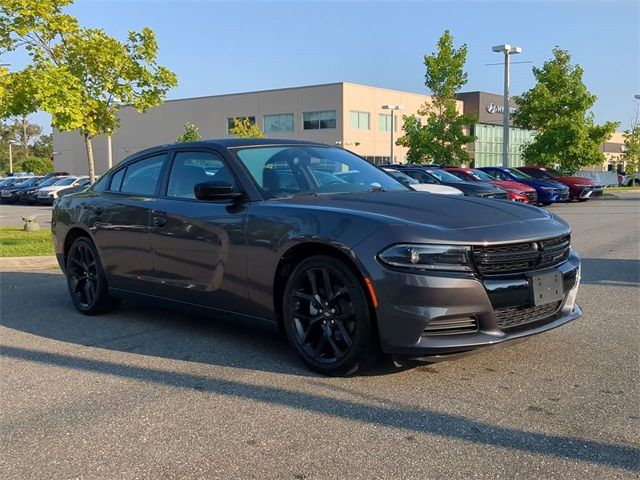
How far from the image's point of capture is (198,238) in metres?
4.80

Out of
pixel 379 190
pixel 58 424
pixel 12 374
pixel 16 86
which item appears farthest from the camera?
pixel 16 86

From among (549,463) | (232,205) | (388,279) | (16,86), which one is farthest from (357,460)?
(16,86)

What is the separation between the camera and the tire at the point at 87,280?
5941 mm

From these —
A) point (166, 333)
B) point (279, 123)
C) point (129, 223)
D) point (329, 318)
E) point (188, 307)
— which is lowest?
point (166, 333)

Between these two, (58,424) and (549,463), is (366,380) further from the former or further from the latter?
(58,424)

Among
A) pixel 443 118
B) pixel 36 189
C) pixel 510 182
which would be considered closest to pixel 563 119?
pixel 443 118

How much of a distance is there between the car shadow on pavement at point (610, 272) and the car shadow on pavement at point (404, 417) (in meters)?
4.68

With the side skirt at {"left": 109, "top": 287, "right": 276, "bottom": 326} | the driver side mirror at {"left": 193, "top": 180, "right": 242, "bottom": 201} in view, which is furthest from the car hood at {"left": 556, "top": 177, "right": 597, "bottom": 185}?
the driver side mirror at {"left": 193, "top": 180, "right": 242, "bottom": 201}

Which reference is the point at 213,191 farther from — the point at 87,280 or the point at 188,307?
the point at 87,280

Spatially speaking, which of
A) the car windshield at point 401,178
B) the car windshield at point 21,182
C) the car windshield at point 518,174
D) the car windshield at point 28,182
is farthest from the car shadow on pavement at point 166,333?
the car windshield at point 21,182

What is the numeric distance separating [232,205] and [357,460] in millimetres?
2301

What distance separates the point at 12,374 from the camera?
439 cm

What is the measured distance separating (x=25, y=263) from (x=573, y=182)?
22259 mm

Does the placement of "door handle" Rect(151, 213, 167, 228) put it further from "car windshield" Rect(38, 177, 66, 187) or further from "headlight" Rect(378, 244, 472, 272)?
"car windshield" Rect(38, 177, 66, 187)
